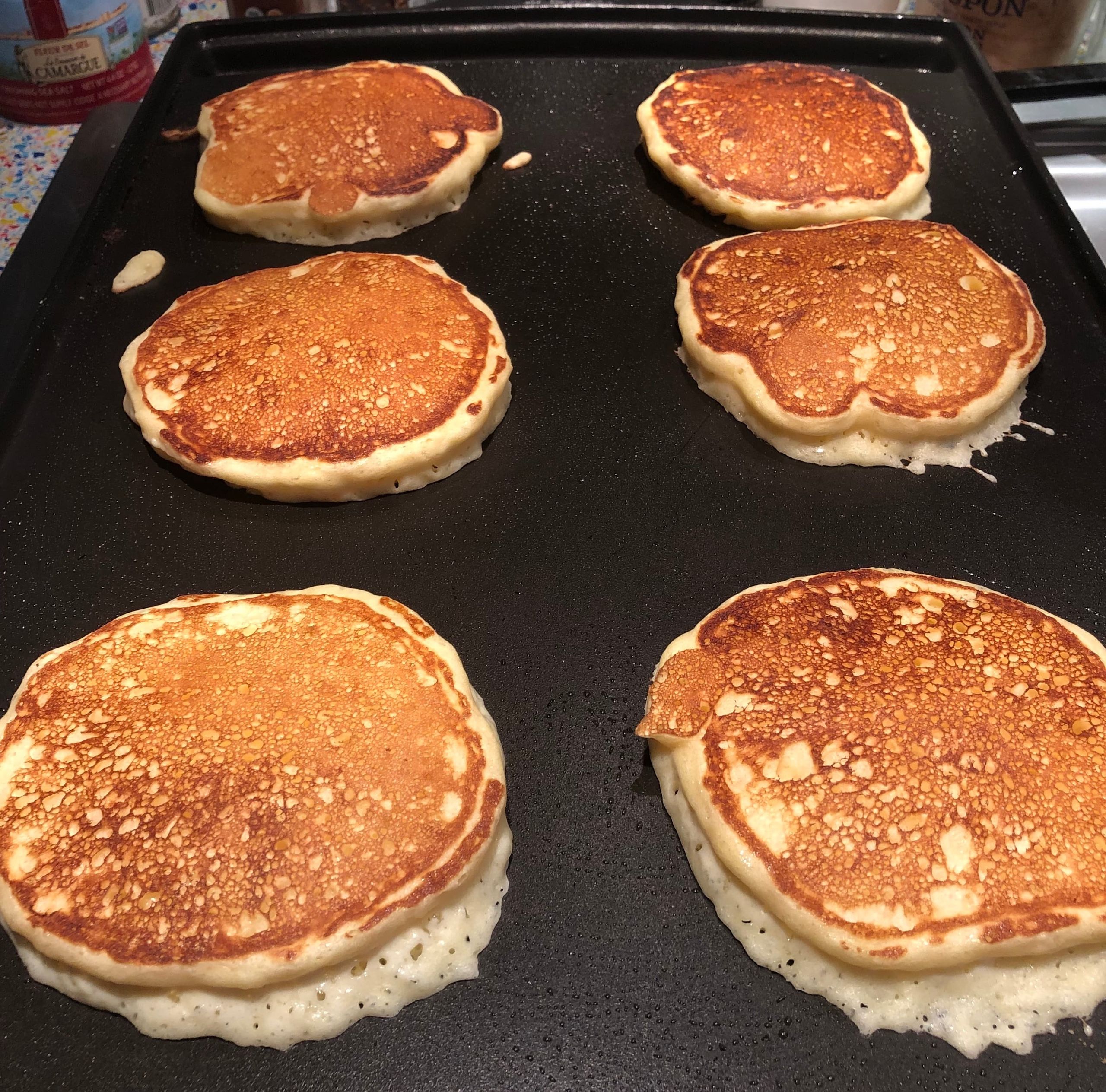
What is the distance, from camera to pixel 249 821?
48.0 inches

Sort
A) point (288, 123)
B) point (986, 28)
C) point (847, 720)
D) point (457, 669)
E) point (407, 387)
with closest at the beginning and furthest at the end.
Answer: point (847, 720) → point (457, 669) → point (407, 387) → point (288, 123) → point (986, 28)

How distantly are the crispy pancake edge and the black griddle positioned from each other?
64 millimetres

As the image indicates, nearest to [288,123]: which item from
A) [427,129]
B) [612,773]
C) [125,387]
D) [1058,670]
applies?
[427,129]

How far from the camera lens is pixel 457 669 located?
1.41m

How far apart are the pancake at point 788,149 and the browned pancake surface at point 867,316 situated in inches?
4.9

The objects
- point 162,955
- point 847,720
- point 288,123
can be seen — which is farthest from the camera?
point 288,123

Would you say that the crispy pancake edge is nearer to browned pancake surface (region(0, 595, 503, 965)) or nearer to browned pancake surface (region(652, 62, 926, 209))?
browned pancake surface (region(652, 62, 926, 209))

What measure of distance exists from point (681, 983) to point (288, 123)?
189 cm

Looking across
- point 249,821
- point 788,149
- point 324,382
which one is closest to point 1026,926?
point 249,821

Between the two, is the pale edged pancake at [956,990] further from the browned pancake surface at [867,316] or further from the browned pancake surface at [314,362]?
the browned pancake surface at [314,362]

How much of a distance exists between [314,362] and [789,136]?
117 cm

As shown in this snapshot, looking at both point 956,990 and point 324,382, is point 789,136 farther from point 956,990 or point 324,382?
point 956,990

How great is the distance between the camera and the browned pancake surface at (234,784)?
46.1 inches

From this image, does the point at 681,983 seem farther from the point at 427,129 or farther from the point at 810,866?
the point at 427,129
